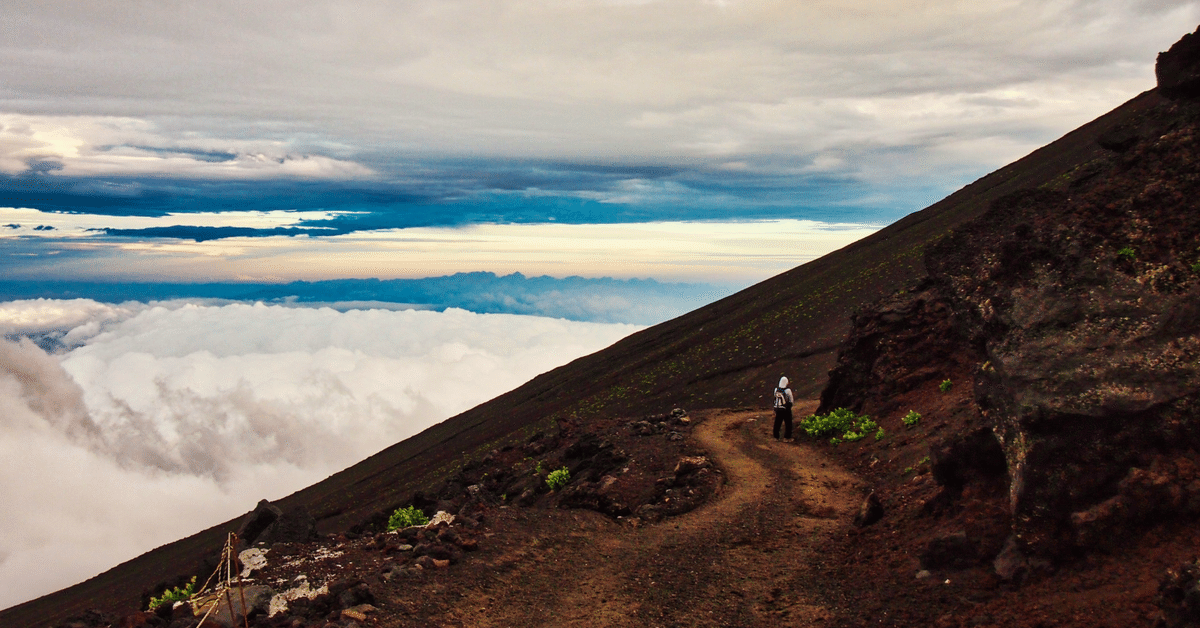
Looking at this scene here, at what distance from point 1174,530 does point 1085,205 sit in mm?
4594

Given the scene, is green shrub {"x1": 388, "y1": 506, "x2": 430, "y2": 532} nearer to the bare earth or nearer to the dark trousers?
the bare earth

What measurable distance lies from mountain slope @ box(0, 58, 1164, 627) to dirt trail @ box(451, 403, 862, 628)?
701 inches

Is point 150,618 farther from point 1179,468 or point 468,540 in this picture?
point 1179,468

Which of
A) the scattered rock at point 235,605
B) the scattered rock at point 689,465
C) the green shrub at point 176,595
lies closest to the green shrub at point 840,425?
the scattered rock at point 689,465

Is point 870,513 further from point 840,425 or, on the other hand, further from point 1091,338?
point 840,425

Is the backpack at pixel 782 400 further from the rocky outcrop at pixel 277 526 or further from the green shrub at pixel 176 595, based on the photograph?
the green shrub at pixel 176 595

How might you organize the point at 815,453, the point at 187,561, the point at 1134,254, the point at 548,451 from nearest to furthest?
1. the point at 1134,254
2. the point at 815,453
3. the point at 548,451
4. the point at 187,561

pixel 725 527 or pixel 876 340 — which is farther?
pixel 876 340

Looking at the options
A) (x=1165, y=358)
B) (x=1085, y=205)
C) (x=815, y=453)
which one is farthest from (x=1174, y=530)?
(x=815, y=453)

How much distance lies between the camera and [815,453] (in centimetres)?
→ 1805

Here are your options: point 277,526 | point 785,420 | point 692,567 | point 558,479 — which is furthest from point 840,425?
point 277,526

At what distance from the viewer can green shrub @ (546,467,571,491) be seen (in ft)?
55.6

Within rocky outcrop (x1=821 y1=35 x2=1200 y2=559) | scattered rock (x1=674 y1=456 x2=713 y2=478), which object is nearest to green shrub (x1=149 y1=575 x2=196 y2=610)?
scattered rock (x1=674 y1=456 x2=713 y2=478)

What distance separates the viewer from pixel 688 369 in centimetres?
4884
